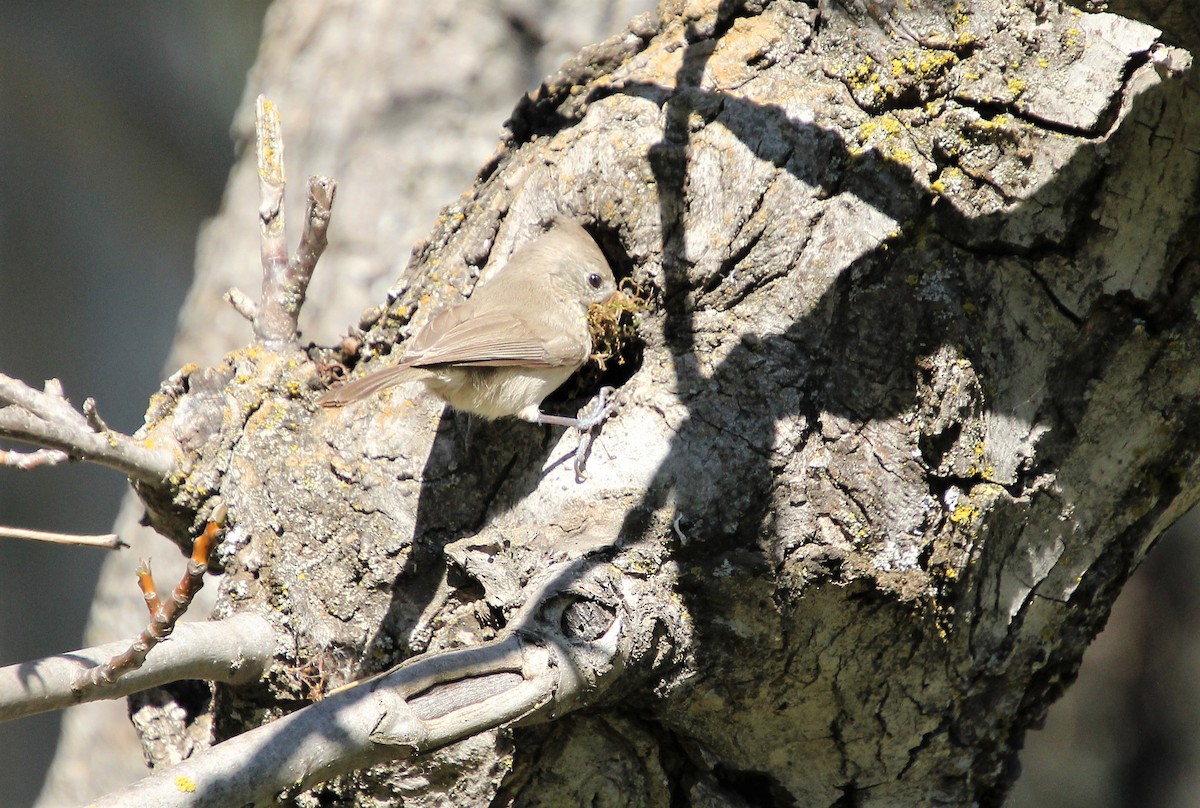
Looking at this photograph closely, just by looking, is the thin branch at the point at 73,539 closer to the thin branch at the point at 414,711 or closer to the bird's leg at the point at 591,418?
the thin branch at the point at 414,711

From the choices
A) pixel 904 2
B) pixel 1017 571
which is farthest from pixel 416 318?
pixel 1017 571

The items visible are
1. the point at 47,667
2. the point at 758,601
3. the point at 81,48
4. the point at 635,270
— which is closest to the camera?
the point at 47,667

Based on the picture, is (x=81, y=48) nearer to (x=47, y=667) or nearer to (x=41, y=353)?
(x=41, y=353)

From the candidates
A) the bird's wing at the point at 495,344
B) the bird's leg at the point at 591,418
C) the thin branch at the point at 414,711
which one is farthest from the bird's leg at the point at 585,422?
the thin branch at the point at 414,711

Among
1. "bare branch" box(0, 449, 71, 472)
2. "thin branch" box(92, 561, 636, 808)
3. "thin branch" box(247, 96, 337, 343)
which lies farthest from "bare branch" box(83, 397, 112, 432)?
"thin branch" box(92, 561, 636, 808)

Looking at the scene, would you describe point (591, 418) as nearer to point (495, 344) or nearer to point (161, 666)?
point (495, 344)

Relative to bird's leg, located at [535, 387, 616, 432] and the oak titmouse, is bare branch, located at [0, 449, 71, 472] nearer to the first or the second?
the oak titmouse

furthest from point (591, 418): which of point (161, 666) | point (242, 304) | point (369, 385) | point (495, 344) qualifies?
point (242, 304)

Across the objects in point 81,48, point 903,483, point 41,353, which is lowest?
point 903,483
